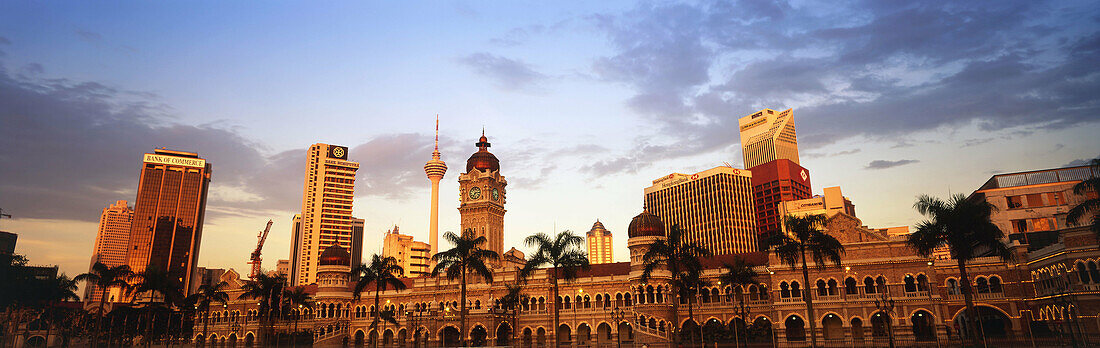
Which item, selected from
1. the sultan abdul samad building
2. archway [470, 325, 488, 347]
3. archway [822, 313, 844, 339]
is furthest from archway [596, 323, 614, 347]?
archway [822, 313, 844, 339]

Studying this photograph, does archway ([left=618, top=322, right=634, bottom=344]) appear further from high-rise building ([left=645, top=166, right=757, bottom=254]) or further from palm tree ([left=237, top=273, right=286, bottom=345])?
high-rise building ([left=645, top=166, right=757, bottom=254])

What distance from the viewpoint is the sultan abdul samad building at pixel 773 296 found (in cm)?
5569

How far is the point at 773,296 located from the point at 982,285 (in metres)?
17.8

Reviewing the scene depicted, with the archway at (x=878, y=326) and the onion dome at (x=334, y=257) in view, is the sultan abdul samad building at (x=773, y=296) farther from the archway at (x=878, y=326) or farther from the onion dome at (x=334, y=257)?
the onion dome at (x=334, y=257)

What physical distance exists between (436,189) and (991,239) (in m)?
135

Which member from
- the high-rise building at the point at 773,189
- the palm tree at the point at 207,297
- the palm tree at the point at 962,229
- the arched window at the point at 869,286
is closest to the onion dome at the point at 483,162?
the palm tree at the point at 207,297

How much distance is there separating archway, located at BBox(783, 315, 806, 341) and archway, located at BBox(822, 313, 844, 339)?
6.20 feet

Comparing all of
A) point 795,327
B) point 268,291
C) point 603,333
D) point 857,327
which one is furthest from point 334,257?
point 857,327

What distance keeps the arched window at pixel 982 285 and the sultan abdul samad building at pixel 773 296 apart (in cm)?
13

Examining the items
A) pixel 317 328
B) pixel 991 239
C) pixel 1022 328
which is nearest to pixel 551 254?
pixel 991 239

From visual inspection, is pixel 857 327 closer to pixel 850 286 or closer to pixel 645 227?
pixel 850 286

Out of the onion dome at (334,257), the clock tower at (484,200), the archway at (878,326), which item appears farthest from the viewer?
the onion dome at (334,257)

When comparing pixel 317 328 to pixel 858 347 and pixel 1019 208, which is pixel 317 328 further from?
pixel 1019 208

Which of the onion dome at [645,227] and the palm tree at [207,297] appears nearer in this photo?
the onion dome at [645,227]
